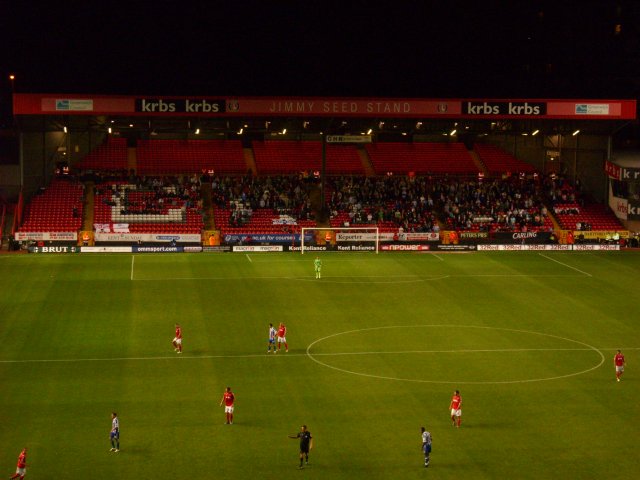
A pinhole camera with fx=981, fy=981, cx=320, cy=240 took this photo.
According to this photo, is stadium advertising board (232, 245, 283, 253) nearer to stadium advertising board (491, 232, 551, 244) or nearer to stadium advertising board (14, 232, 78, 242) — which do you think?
stadium advertising board (14, 232, 78, 242)

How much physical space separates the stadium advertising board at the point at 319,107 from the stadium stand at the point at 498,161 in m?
10.8

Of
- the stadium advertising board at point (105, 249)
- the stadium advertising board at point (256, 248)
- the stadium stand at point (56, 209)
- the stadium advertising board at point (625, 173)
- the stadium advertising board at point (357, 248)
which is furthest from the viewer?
the stadium advertising board at point (625, 173)

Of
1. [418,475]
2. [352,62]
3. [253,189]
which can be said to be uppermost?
[352,62]

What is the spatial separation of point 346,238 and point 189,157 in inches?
712

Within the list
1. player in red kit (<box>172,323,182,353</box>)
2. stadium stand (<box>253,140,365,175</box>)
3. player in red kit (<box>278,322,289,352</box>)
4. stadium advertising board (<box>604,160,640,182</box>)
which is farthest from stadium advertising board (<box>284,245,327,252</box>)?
player in red kit (<box>172,323,182,353</box>)

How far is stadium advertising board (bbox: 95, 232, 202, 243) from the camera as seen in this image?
6994 centimetres

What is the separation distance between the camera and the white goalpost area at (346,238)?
7188 centimetres

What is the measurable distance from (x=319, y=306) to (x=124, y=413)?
65.5 ft

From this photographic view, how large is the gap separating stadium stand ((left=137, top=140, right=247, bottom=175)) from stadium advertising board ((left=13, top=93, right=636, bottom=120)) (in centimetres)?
1018

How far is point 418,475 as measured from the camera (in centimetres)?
2881

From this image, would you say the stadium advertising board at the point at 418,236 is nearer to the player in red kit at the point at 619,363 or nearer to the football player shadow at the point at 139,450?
the player in red kit at the point at 619,363

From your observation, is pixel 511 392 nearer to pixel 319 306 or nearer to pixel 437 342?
pixel 437 342

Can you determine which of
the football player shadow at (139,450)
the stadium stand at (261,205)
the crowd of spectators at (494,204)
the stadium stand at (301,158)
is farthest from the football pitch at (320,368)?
the stadium stand at (301,158)

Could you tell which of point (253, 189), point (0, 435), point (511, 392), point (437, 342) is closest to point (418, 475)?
point (511, 392)
